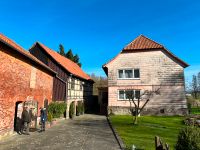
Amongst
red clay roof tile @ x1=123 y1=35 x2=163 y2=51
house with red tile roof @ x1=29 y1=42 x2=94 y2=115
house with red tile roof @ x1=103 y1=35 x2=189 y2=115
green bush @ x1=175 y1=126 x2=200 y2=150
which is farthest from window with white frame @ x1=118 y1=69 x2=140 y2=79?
green bush @ x1=175 y1=126 x2=200 y2=150

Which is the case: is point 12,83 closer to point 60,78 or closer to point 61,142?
point 61,142

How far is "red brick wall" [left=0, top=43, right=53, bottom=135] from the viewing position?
1244cm

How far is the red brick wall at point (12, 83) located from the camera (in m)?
12.4

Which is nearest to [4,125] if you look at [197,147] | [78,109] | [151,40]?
[197,147]

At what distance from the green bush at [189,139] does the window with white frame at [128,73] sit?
18943mm

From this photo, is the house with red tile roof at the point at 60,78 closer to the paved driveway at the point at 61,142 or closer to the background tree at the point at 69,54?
the paved driveway at the point at 61,142

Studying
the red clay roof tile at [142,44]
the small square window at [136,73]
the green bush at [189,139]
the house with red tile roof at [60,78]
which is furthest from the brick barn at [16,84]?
the red clay roof tile at [142,44]

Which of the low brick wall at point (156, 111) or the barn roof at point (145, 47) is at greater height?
the barn roof at point (145, 47)

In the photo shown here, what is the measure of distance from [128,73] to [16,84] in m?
15.3

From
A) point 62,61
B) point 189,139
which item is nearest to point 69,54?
point 62,61

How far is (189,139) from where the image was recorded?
6805 mm

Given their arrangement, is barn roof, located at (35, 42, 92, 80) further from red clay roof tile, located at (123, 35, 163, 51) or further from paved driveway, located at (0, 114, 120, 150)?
Answer: paved driveway, located at (0, 114, 120, 150)

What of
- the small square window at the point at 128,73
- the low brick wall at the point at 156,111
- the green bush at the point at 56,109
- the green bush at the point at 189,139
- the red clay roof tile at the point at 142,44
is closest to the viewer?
the green bush at the point at 189,139

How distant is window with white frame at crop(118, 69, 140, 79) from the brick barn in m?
10.3
